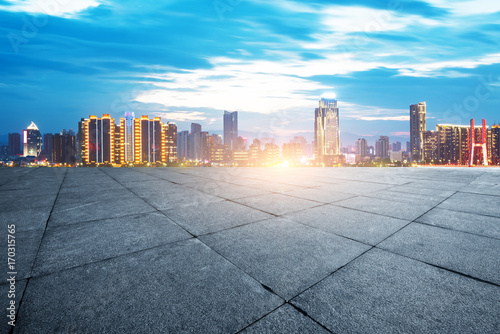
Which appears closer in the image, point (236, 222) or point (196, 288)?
point (196, 288)

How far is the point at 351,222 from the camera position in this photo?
412 cm

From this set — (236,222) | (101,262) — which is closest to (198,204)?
(236,222)

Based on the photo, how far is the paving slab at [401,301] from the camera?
175 centimetres

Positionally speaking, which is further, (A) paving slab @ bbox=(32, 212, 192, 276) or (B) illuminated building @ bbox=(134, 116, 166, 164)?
(B) illuminated building @ bbox=(134, 116, 166, 164)

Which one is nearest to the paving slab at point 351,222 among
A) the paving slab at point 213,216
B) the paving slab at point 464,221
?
the paving slab at point 464,221

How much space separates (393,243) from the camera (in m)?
3.21

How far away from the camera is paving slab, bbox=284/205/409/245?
3547 mm

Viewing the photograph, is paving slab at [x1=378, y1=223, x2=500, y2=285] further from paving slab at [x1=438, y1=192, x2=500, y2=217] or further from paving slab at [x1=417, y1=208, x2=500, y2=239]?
paving slab at [x1=438, y1=192, x2=500, y2=217]

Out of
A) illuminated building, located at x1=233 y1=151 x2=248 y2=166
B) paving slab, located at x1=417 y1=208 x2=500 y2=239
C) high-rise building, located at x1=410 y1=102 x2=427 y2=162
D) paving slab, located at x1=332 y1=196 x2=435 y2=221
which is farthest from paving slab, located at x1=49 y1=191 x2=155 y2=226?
high-rise building, located at x1=410 y1=102 x2=427 y2=162

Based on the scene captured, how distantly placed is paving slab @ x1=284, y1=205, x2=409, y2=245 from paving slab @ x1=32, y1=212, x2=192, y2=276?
213 cm

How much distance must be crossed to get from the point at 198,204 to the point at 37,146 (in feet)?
652

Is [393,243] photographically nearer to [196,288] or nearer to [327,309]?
[327,309]

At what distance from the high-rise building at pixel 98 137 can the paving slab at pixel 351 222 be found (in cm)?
6693

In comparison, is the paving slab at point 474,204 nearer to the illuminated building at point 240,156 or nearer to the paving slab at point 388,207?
the paving slab at point 388,207
